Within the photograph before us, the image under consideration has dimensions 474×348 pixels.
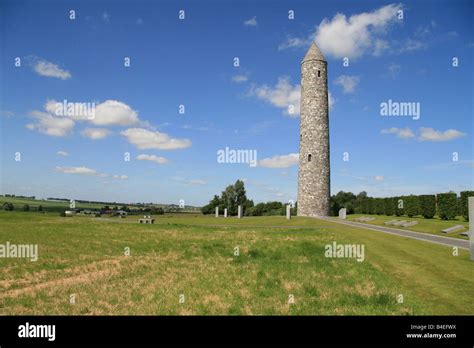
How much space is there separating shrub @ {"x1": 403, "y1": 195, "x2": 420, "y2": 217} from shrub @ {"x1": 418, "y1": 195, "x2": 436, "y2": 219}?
81cm

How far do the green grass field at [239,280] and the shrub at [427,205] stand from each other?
20.0m

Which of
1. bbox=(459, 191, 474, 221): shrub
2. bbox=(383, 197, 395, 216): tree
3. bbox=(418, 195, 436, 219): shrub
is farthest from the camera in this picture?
bbox=(383, 197, 395, 216): tree

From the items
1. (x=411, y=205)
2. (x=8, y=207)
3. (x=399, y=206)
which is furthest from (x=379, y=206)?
(x=8, y=207)

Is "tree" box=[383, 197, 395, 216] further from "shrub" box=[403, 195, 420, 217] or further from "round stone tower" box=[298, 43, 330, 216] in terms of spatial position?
"round stone tower" box=[298, 43, 330, 216]

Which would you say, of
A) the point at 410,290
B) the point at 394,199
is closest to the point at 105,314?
the point at 410,290

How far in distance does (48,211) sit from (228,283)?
4482 cm

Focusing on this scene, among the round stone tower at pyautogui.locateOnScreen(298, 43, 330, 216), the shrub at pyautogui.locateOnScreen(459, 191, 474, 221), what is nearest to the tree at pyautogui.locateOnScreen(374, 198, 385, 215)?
the round stone tower at pyautogui.locateOnScreen(298, 43, 330, 216)

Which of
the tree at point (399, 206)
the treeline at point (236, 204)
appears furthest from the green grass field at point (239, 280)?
the treeline at point (236, 204)

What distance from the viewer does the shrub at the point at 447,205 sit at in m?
33.5

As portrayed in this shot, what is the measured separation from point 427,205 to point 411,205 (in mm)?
2900

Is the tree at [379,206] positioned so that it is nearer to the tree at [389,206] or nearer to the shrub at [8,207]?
the tree at [389,206]

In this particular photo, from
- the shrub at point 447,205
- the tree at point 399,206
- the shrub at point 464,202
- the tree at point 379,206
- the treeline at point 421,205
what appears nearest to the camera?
the shrub at point 464,202

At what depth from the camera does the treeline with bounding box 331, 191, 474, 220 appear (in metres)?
33.1

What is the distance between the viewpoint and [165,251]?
19.2 meters
